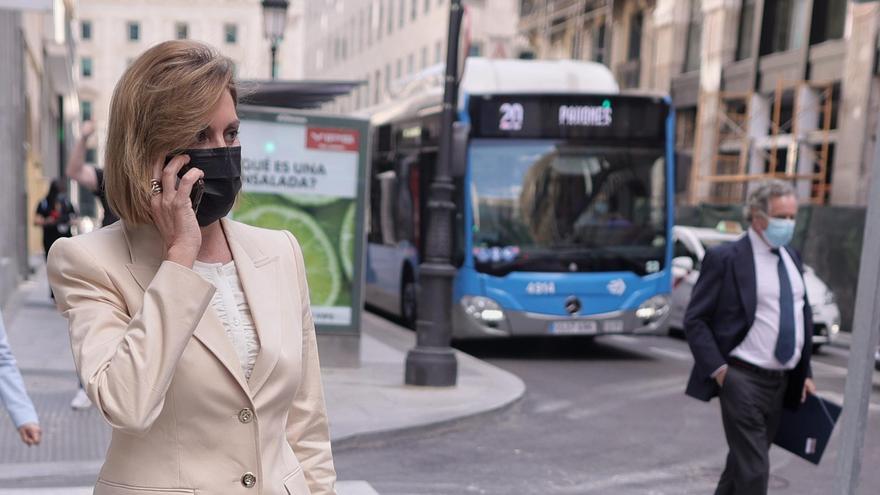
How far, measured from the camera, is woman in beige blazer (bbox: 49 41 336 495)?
6.11 ft

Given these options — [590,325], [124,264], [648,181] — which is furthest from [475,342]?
[124,264]

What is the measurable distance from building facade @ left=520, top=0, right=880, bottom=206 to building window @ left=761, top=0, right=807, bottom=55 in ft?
0.08

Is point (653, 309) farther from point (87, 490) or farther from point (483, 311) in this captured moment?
point (87, 490)

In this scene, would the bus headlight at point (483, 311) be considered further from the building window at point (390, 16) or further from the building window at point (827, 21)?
the building window at point (390, 16)

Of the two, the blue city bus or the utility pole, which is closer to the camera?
the utility pole

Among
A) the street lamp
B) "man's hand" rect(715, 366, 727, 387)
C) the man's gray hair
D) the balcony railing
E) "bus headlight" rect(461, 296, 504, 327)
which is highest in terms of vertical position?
the balcony railing

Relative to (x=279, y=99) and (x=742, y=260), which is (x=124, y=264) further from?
(x=279, y=99)

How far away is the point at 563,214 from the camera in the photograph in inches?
466

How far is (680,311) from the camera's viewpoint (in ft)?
47.0

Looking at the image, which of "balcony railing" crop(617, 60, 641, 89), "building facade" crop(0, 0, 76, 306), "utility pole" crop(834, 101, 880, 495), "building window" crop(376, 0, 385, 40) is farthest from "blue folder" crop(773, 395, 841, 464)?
"building window" crop(376, 0, 385, 40)

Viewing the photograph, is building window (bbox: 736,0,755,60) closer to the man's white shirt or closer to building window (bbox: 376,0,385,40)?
the man's white shirt

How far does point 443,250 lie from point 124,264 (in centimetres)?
758

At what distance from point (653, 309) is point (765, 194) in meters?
6.97

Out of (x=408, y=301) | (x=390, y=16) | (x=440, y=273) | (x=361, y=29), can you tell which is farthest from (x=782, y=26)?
(x=361, y=29)
